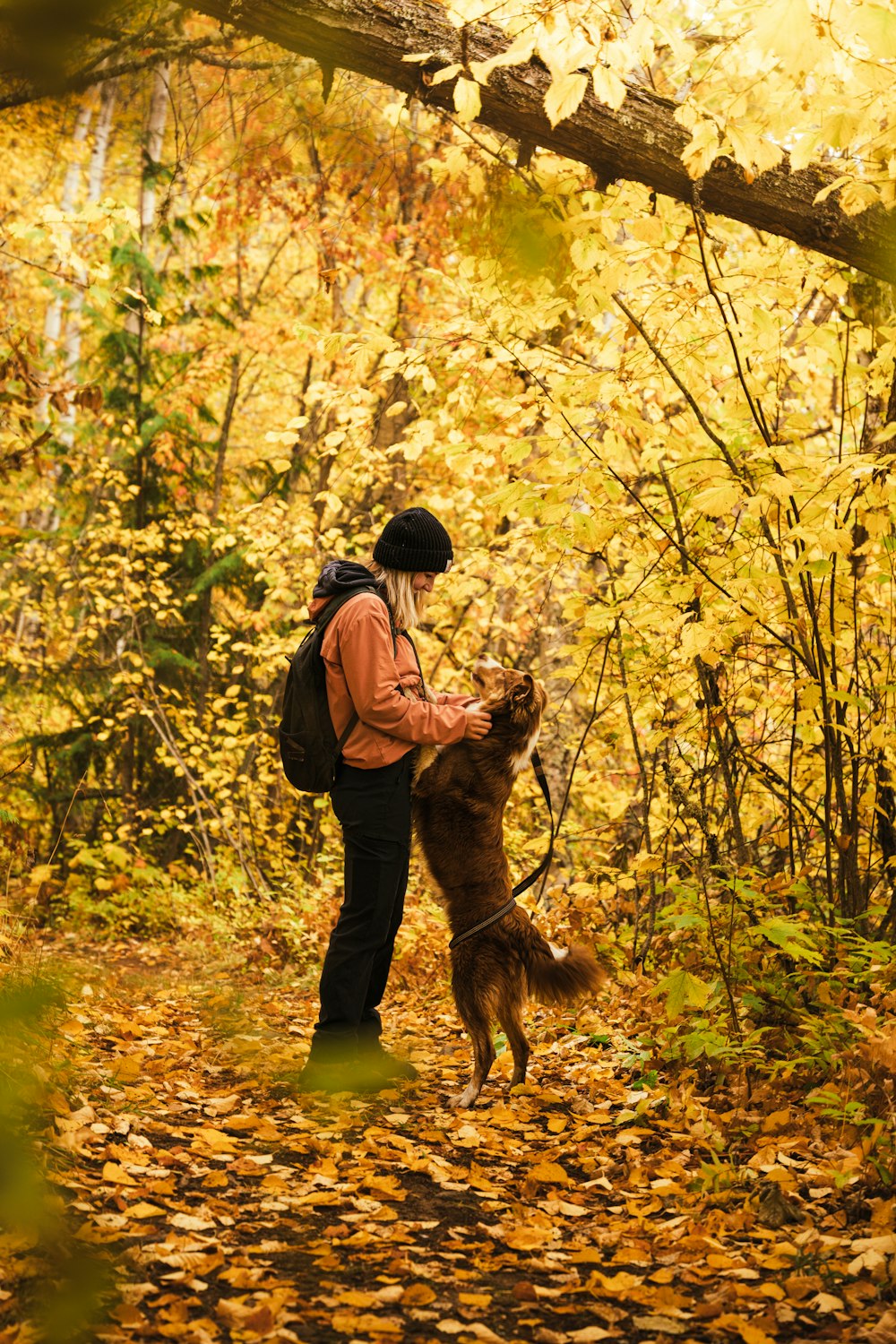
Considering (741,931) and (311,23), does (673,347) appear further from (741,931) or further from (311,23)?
(741,931)

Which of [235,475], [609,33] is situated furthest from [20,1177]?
[235,475]

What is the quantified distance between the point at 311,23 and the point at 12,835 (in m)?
5.87

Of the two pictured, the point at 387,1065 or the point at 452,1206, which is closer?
the point at 452,1206

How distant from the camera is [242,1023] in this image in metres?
5.56

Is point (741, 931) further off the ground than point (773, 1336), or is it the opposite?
point (741, 931)

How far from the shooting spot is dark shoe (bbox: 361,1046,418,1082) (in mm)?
4402

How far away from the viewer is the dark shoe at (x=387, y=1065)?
4402 millimetres

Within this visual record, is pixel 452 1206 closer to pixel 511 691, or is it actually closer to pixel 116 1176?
pixel 116 1176

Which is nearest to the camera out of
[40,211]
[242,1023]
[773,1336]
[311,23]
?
[773,1336]

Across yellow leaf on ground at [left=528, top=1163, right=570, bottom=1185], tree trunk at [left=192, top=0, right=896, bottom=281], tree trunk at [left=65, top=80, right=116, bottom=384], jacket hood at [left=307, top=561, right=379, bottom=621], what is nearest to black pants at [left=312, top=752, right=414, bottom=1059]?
jacket hood at [left=307, top=561, right=379, bottom=621]

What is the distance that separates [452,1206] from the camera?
3.30 metres

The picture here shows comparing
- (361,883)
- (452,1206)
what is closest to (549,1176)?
(452,1206)

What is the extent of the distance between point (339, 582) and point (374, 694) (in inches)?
19.7

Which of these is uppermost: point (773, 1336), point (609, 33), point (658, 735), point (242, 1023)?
point (609, 33)
